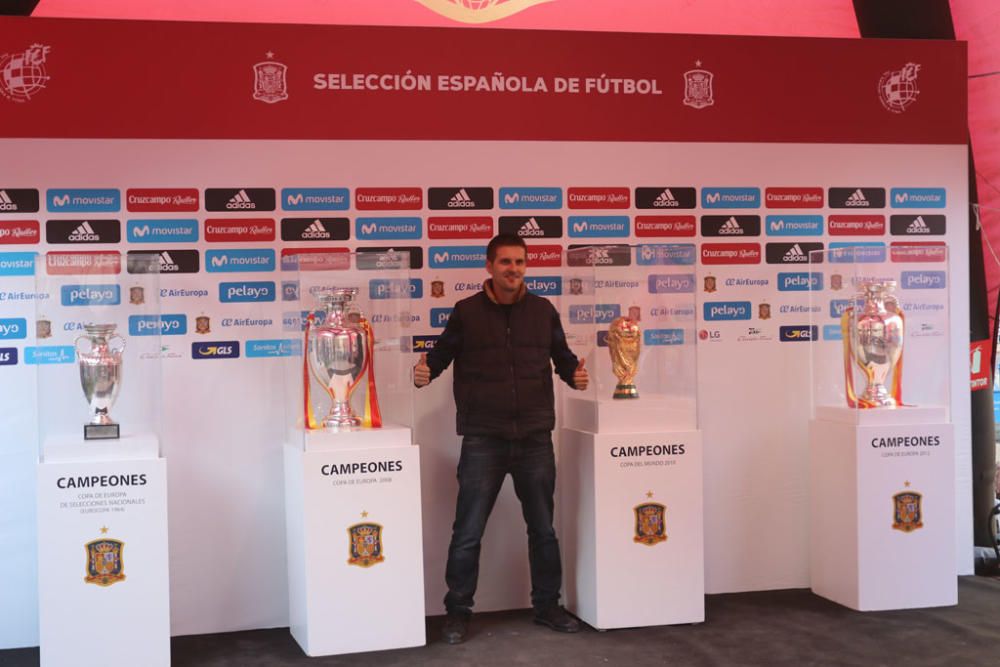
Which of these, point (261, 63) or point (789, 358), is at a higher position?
point (261, 63)

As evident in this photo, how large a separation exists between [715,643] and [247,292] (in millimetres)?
2582

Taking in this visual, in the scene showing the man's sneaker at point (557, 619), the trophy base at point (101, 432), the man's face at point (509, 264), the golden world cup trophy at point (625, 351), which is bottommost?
the man's sneaker at point (557, 619)

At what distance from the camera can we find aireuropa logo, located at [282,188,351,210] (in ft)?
16.7

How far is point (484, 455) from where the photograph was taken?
4.73m

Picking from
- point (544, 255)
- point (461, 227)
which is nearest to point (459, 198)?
point (461, 227)

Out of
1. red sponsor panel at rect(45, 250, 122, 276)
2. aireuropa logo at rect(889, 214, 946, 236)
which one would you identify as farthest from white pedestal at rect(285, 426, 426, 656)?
aireuropa logo at rect(889, 214, 946, 236)

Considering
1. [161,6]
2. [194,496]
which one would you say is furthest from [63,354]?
[161,6]

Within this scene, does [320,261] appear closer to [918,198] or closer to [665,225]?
[665,225]

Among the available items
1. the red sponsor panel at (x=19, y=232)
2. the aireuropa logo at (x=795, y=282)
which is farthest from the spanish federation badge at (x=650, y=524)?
the red sponsor panel at (x=19, y=232)

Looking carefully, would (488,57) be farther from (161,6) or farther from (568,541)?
(568,541)

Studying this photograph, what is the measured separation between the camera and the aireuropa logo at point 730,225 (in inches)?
215

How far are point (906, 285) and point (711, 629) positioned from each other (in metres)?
1.89

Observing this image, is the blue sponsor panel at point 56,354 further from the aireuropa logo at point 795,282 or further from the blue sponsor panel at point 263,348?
the aireuropa logo at point 795,282

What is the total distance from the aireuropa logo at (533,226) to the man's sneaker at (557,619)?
175 centimetres
